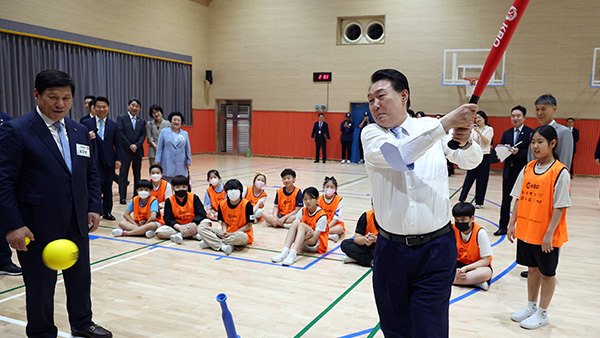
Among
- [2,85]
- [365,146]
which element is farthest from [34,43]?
[365,146]

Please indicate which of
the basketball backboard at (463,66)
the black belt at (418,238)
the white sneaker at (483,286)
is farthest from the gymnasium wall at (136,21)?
the black belt at (418,238)

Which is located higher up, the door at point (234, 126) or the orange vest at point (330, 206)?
the door at point (234, 126)

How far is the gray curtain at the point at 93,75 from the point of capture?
45.5ft

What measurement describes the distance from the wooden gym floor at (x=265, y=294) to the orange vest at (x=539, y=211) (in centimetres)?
87

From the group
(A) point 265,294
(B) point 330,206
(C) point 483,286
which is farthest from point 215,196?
(C) point 483,286

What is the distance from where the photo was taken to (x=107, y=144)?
899 cm

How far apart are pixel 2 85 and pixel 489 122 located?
16.5 meters

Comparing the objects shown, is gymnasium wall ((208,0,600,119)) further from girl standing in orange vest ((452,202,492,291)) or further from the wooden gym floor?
girl standing in orange vest ((452,202,492,291))

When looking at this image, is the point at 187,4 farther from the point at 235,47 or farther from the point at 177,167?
the point at 177,167

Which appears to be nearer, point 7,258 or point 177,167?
point 7,258

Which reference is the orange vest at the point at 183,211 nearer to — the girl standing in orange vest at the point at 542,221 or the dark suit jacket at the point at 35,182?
the dark suit jacket at the point at 35,182

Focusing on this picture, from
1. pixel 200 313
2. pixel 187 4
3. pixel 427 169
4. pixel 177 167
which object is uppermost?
pixel 187 4

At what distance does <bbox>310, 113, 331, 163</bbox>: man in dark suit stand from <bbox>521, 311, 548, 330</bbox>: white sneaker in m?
15.6

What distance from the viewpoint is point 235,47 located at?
70.8 feet
